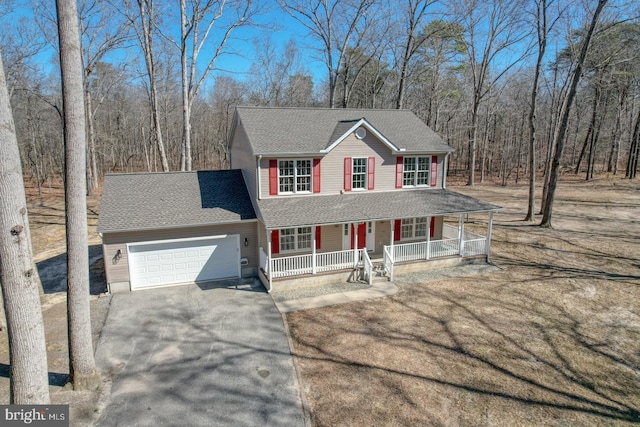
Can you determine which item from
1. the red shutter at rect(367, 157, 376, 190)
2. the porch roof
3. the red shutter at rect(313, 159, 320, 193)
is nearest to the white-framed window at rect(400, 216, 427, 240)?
the porch roof

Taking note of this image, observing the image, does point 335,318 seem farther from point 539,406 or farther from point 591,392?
point 591,392

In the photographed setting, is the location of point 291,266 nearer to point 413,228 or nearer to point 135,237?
point 135,237

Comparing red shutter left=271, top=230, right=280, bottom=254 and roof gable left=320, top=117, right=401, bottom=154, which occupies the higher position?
roof gable left=320, top=117, right=401, bottom=154

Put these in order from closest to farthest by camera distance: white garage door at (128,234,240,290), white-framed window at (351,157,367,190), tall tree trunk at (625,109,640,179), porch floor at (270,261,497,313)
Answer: porch floor at (270,261,497,313) < white garage door at (128,234,240,290) < white-framed window at (351,157,367,190) < tall tree trunk at (625,109,640,179)

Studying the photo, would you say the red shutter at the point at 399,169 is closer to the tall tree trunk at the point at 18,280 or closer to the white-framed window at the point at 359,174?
the white-framed window at the point at 359,174

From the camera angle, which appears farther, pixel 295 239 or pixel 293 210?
pixel 295 239

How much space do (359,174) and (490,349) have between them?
850 centimetres

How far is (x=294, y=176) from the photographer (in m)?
14.8

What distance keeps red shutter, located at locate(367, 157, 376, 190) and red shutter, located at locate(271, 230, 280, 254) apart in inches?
177

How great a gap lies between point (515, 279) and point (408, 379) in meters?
7.97

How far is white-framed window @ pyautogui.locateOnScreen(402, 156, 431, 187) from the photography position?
1661 centimetres

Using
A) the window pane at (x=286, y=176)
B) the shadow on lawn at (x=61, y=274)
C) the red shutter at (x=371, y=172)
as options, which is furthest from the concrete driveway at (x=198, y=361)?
the red shutter at (x=371, y=172)

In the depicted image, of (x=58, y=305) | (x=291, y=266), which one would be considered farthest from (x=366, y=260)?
(x=58, y=305)

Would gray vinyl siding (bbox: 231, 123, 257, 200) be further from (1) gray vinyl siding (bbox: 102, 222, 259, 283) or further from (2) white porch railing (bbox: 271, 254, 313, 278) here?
(2) white porch railing (bbox: 271, 254, 313, 278)
